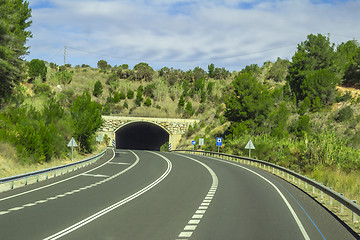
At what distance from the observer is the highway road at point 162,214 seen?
7.84 meters

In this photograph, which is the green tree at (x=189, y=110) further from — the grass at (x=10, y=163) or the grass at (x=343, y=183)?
the grass at (x=343, y=183)

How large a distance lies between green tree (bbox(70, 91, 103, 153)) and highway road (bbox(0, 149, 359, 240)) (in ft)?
66.5

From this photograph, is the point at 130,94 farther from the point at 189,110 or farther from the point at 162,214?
the point at 162,214

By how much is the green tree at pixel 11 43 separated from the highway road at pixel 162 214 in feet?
42.8

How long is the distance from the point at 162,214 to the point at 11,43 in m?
22.9

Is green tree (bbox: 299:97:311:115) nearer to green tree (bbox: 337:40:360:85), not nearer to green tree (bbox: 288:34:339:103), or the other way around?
green tree (bbox: 288:34:339:103)

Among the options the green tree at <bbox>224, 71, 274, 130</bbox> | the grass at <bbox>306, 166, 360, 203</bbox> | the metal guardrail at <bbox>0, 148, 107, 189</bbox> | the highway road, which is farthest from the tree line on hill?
the highway road

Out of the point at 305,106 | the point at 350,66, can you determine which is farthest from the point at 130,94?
the point at 305,106

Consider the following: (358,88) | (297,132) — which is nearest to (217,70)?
(358,88)

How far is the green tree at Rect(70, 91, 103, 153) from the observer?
118 feet

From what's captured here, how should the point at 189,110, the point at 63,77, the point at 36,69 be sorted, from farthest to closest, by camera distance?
1. the point at 63,77
2. the point at 36,69
3. the point at 189,110

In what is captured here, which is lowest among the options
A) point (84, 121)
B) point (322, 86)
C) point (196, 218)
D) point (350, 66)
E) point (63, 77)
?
point (196, 218)

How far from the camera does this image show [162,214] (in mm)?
9938

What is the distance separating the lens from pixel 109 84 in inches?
5128
